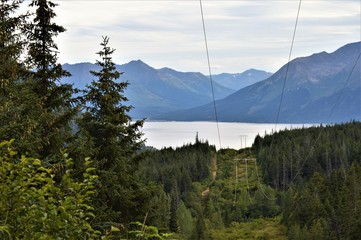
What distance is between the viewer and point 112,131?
18.5 m

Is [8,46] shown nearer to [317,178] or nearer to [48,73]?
[48,73]

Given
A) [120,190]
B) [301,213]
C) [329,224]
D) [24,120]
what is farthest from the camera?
[301,213]

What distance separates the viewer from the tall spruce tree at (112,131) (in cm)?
1795

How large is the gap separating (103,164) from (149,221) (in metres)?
3.47

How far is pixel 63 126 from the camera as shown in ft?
49.5

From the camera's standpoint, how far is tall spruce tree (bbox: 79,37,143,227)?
17953mm

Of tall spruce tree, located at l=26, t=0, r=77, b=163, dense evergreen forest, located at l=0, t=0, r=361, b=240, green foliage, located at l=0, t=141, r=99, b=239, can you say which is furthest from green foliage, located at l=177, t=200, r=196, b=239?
green foliage, located at l=0, t=141, r=99, b=239

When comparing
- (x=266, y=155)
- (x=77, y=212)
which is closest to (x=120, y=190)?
(x=77, y=212)

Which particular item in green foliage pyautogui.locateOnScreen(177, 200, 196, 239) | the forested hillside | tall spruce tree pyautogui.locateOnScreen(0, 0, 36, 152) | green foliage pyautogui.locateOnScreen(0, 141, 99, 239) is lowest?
green foliage pyautogui.locateOnScreen(177, 200, 196, 239)

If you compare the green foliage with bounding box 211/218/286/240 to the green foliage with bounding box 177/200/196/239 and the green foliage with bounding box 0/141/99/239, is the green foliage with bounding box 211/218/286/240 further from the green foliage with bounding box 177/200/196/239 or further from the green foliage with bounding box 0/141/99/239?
the green foliage with bounding box 0/141/99/239

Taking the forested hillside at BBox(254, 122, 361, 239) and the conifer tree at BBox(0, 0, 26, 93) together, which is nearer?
the conifer tree at BBox(0, 0, 26, 93)

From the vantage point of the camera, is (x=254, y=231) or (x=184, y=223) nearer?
(x=184, y=223)

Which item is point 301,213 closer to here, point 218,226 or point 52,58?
point 218,226

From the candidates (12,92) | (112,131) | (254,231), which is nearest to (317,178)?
(254,231)
